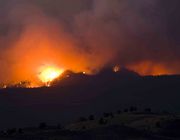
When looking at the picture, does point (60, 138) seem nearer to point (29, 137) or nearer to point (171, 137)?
point (29, 137)

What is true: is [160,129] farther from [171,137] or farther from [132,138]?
[132,138]

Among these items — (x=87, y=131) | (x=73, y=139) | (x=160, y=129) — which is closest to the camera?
(x=73, y=139)

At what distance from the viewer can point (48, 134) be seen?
592 feet

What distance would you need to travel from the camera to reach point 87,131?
7254 inches

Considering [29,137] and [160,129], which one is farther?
[160,129]

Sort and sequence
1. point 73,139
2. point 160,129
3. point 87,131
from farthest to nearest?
point 160,129, point 87,131, point 73,139

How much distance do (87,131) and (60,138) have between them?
1275 cm

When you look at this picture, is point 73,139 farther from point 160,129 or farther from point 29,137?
point 160,129

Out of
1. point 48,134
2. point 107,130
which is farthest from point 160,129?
point 48,134

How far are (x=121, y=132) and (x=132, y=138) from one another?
6419mm

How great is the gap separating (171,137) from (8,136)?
4307cm

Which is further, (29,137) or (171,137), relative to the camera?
(171,137)

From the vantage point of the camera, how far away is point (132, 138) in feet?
577

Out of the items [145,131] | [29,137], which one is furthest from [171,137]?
[29,137]
